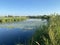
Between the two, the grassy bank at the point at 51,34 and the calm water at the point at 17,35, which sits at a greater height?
the grassy bank at the point at 51,34

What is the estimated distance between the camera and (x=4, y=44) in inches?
433

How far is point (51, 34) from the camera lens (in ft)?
20.8

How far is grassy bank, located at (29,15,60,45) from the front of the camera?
253 inches

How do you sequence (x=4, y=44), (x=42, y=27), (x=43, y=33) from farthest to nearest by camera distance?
1. (x=4, y=44)
2. (x=42, y=27)
3. (x=43, y=33)

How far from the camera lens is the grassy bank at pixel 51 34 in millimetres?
6414

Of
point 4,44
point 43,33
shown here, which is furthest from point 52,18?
point 4,44

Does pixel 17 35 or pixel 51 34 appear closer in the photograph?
pixel 51 34

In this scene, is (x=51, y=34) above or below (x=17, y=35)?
above

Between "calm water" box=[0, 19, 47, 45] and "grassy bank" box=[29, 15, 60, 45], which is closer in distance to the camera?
"grassy bank" box=[29, 15, 60, 45]

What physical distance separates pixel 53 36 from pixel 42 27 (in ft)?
6.79

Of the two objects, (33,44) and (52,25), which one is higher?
(52,25)

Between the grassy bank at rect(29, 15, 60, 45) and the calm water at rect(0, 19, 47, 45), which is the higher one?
the grassy bank at rect(29, 15, 60, 45)

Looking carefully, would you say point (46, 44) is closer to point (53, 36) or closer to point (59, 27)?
point (53, 36)

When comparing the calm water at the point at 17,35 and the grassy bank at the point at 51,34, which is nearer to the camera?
the grassy bank at the point at 51,34
